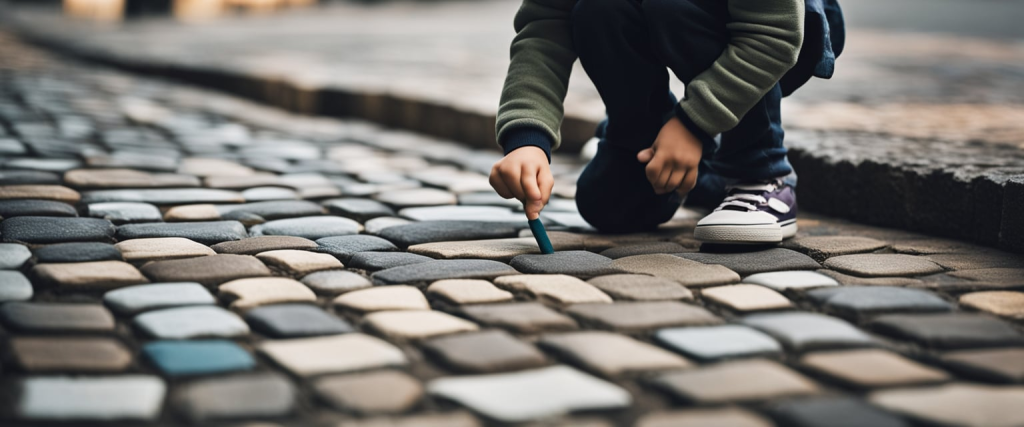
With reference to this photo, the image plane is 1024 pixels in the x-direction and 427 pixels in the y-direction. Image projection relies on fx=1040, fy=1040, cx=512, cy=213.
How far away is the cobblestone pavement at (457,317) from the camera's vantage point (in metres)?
1.20

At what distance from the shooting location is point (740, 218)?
6.83 ft

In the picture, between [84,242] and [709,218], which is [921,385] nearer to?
[709,218]

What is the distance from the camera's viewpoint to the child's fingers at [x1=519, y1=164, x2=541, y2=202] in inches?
77.2

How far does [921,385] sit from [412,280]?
828mm

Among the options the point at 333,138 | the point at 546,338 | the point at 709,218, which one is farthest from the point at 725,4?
the point at 333,138

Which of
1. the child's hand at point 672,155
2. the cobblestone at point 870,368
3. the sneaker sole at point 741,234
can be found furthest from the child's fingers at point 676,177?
the cobblestone at point 870,368

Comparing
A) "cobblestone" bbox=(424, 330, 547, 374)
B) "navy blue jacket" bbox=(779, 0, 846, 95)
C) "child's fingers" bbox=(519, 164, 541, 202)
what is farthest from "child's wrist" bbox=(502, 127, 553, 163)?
"cobblestone" bbox=(424, 330, 547, 374)

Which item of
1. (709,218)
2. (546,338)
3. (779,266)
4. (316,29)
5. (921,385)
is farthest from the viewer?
(316,29)

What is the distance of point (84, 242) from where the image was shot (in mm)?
1960

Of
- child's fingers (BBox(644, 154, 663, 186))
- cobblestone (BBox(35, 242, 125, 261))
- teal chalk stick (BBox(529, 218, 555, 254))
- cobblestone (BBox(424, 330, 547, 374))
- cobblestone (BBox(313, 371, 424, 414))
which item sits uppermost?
child's fingers (BBox(644, 154, 663, 186))

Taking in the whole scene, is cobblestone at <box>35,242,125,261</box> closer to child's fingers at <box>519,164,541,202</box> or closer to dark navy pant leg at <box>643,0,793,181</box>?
child's fingers at <box>519,164,541,202</box>

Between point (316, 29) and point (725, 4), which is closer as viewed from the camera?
point (725, 4)

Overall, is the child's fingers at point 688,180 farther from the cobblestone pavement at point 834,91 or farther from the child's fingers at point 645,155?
the cobblestone pavement at point 834,91

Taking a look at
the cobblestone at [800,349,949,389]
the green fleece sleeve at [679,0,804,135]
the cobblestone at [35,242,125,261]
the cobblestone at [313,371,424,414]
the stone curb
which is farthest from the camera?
the stone curb
